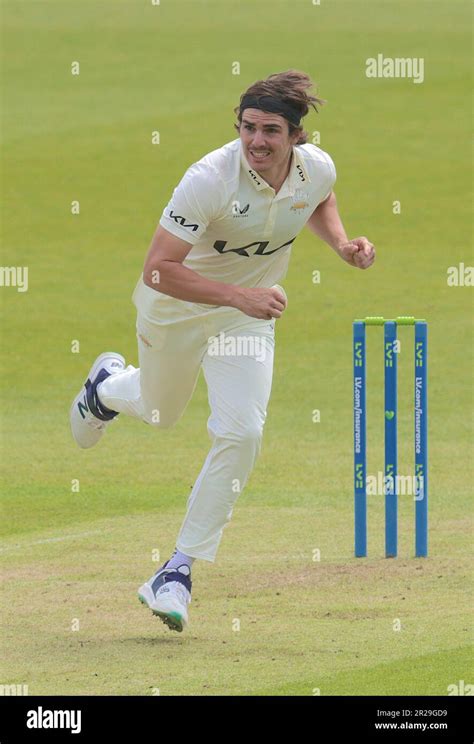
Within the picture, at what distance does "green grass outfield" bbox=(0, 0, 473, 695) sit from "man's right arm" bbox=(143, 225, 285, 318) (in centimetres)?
153

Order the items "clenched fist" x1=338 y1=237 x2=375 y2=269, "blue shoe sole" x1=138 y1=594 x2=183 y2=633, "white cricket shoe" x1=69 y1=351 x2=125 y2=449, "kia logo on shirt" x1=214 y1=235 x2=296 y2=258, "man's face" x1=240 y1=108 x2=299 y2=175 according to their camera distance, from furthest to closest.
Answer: "white cricket shoe" x1=69 y1=351 x2=125 y2=449
"clenched fist" x1=338 y1=237 x2=375 y2=269
"kia logo on shirt" x1=214 y1=235 x2=296 y2=258
"man's face" x1=240 y1=108 x2=299 y2=175
"blue shoe sole" x1=138 y1=594 x2=183 y2=633

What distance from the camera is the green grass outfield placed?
7207mm

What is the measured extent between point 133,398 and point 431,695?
2793 millimetres

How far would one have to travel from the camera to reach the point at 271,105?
720 cm

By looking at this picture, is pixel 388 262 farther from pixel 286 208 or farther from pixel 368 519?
pixel 286 208

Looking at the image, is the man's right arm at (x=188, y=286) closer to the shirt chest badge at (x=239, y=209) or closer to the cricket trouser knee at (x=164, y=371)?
the shirt chest badge at (x=239, y=209)

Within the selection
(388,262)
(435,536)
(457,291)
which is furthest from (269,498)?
(388,262)

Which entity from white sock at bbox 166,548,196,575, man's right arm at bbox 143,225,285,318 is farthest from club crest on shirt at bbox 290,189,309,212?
white sock at bbox 166,548,196,575

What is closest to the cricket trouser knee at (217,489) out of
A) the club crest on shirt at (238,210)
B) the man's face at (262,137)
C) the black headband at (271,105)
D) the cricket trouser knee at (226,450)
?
the cricket trouser knee at (226,450)

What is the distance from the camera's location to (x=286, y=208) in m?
7.47

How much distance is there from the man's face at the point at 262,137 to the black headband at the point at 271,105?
2 cm

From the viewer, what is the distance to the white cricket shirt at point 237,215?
7.07 metres

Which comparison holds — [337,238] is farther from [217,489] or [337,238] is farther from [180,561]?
[180,561]

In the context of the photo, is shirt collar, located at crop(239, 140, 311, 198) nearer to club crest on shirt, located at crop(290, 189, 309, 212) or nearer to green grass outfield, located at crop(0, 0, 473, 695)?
club crest on shirt, located at crop(290, 189, 309, 212)
